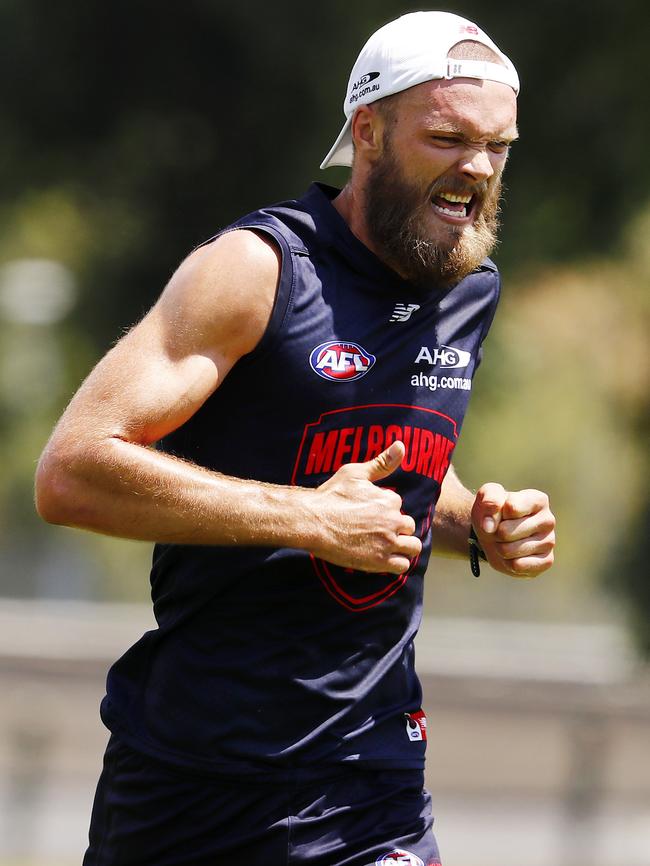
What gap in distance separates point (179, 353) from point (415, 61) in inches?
38.3

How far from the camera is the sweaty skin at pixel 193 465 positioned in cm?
311

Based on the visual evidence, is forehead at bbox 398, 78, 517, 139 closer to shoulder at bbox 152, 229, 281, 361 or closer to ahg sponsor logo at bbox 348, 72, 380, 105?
ahg sponsor logo at bbox 348, 72, 380, 105

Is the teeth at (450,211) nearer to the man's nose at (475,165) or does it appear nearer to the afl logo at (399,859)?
the man's nose at (475,165)

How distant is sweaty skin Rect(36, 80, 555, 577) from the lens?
3111 millimetres

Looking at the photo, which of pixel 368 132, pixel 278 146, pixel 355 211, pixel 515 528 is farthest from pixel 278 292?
pixel 278 146

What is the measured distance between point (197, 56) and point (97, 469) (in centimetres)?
1030

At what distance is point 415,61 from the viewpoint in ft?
11.8

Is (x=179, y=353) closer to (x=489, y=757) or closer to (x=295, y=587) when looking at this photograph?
(x=295, y=587)

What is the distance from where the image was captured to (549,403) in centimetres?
2834

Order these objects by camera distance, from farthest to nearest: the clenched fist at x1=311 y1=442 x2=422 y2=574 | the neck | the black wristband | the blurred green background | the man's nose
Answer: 1. the blurred green background
2. the black wristband
3. the neck
4. the man's nose
5. the clenched fist at x1=311 y1=442 x2=422 y2=574

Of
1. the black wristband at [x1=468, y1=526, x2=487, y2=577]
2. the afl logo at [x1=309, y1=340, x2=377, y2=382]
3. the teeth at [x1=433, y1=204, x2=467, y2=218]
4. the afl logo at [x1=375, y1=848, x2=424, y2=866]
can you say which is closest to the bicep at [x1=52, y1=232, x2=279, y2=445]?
the afl logo at [x1=309, y1=340, x2=377, y2=382]

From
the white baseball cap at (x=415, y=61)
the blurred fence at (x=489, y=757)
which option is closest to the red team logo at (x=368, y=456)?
the white baseball cap at (x=415, y=61)

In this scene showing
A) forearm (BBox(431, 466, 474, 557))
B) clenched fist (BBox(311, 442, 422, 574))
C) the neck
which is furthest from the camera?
forearm (BBox(431, 466, 474, 557))

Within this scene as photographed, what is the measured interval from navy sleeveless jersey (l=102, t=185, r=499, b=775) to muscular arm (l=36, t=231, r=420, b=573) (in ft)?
0.51
